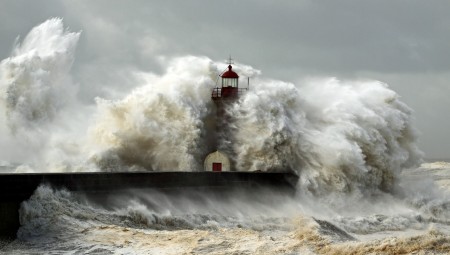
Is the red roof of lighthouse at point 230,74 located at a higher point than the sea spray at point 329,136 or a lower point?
higher

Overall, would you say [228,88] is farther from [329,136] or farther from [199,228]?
[199,228]

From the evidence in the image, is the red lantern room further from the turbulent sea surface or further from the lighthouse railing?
the turbulent sea surface

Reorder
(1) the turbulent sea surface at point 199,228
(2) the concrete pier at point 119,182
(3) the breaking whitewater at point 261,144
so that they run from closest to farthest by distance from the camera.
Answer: (1) the turbulent sea surface at point 199,228, (2) the concrete pier at point 119,182, (3) the breaking whitewater at point 261,144

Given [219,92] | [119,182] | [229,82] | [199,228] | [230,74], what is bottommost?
[199,228]

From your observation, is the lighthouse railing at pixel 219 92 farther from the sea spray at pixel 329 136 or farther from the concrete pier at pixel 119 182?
the concrete pier at pixel 119 182

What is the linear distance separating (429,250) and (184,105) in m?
10.1

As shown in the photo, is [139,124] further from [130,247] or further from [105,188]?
[130,247]

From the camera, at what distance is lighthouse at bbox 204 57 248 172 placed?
58.5 ft

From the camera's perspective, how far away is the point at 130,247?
28.8 feet

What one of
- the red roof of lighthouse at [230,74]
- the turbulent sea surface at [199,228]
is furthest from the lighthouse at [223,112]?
the turbulent sea surface at [199,228]

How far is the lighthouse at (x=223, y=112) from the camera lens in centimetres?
1784

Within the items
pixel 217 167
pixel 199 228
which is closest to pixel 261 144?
pixel 217 167

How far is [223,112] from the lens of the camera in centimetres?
1830

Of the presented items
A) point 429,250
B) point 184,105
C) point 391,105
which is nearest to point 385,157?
point 391,105
